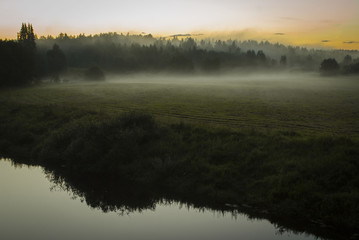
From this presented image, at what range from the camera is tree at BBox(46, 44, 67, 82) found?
4350 inches

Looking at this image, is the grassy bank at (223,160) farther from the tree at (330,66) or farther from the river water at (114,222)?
the tree at (330,66)

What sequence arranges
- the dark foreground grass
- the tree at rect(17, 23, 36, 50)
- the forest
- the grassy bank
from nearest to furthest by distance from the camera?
→ the dark foreground grass < the grassy bank < the forest < the tree at rect(17, 23, 36, 50)

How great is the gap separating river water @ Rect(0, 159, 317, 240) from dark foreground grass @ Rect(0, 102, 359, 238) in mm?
1383

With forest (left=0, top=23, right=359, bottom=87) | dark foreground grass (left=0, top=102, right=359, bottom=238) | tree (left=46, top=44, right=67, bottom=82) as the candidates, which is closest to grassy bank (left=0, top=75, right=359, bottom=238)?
dark foreground grass (left=0, top=102, right=359, bottom=238)

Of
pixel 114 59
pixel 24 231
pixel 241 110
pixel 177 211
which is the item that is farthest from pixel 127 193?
pixel 114 59

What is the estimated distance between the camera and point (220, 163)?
21453 millimetres

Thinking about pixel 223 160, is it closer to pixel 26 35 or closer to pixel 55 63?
pixel 55 63

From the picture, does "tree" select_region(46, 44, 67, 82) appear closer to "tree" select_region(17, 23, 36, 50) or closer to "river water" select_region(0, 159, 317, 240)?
"tree" select_region(17, 23, 36, 50)

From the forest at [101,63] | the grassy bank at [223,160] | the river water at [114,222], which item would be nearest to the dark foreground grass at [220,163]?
the grassy bank at [223,160]

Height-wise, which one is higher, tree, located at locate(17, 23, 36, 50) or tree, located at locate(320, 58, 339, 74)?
tree, located at locate(17, 23, 36, 50)

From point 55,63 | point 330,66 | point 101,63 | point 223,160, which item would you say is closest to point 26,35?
point 55,63

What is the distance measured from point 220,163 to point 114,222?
763 centimetres

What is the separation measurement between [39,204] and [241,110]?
27.5 m

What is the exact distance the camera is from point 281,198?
1709 cm
